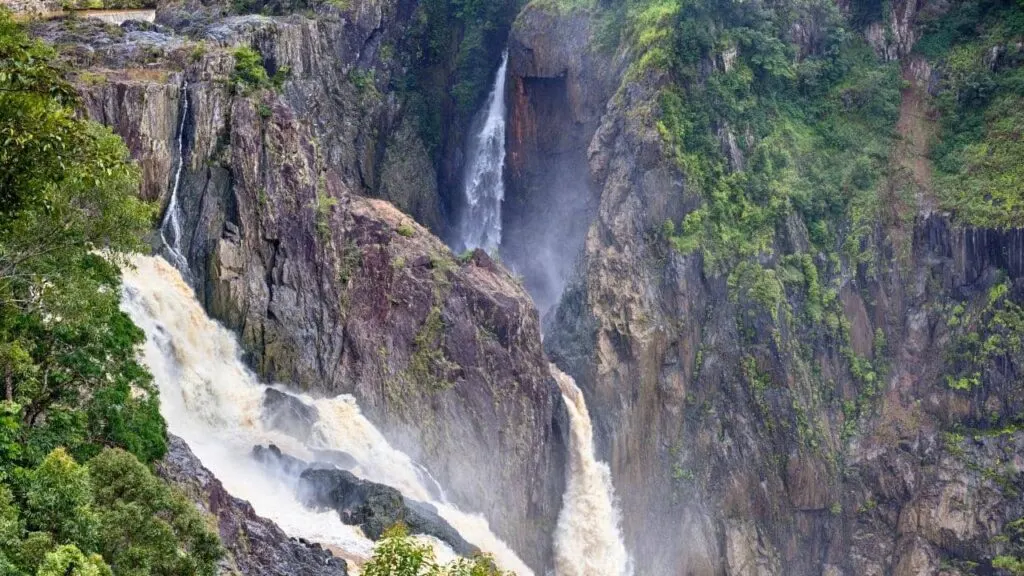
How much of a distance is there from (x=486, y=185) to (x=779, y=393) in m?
18.1

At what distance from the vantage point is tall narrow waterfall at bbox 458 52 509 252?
53625 mm

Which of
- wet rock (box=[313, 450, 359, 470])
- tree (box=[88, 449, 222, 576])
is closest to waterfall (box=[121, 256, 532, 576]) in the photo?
wet rock (box=[313, 450, 359, 470])

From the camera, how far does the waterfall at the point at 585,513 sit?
140ft

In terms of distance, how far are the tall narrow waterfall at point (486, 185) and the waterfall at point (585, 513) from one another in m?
10.9

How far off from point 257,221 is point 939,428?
31.3 metres

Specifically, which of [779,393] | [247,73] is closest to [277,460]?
[247,73]

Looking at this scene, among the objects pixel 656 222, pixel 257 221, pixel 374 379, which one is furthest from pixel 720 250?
pixel 257 221

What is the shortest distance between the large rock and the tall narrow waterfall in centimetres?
2196

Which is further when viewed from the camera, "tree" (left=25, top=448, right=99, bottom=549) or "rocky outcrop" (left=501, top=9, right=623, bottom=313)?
"rocky outcrop" (left=501, top=9, right=623, bottom=313)

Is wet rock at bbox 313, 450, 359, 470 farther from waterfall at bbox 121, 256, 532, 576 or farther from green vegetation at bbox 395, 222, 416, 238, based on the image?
green vegetation at bbox 395, 222, 416, 238

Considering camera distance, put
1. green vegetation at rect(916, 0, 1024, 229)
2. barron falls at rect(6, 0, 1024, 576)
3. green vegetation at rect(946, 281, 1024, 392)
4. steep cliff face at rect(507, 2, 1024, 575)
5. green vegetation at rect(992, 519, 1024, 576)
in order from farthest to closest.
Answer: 1. green vegetation at rect(916, 0, 1024, 229)
2. green vegetation at rect(946, 281, 1024, 392)
3. steep cliff face at rect(507, 2, 1024, 575)
4. green vegetation at rect(992, 519, 1024, 576)
5. barron falls at rect(6, 0, 1024, 576)

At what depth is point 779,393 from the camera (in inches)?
1850

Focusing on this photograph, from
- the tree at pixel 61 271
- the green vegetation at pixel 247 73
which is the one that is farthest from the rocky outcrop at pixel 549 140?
the tree at pixel 61 271

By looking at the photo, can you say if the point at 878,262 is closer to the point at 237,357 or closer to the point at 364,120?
the point at 364,120
